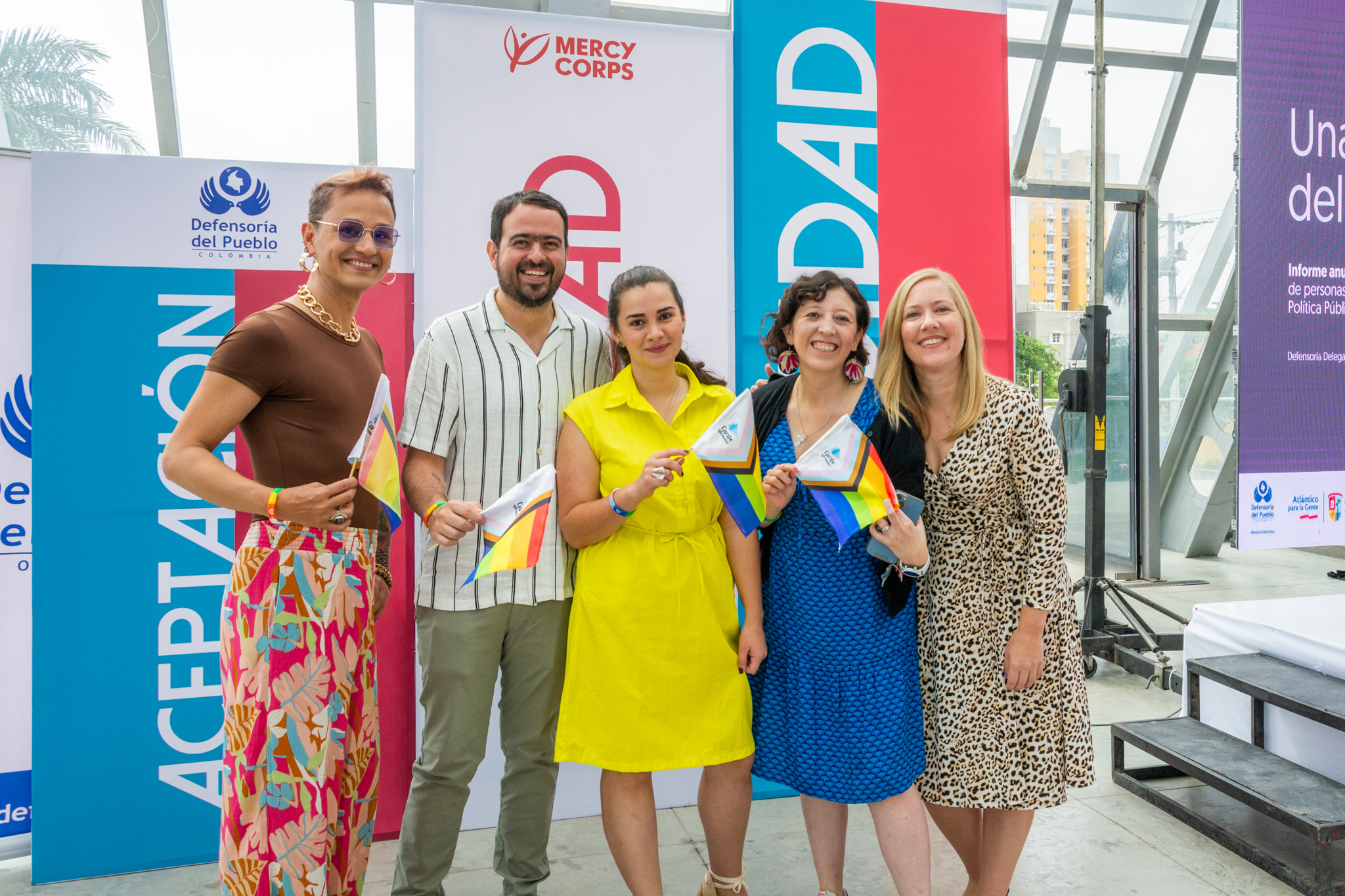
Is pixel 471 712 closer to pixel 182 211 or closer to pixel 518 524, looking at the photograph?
pixel 518 524

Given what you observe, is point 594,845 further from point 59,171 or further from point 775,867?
point 59,171

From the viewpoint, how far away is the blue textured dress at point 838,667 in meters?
2.04

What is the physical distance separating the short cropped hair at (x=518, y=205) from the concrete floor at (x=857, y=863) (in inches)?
80.7

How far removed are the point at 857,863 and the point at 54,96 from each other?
609 cm

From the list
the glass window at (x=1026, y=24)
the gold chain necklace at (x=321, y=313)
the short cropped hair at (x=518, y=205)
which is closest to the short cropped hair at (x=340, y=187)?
the gold chain necklace at (x=321, y=313)

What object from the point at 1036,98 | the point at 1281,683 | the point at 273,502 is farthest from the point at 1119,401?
the point at 273,502

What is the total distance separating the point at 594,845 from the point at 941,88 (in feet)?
10.5

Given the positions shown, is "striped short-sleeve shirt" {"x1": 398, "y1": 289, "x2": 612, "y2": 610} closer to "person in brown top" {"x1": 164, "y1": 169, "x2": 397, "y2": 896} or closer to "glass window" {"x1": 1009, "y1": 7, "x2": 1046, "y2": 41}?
"person in brown top" {"x1": 164, "y1": 169, "x2": 397, "y2": 896}

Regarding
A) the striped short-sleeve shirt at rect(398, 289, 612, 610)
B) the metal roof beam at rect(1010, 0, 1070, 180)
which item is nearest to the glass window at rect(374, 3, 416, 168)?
the striped short-sleeve shirt at rect(398, 289, 612, 610)

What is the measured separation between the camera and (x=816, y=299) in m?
2.11

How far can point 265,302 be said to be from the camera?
9.50 feet

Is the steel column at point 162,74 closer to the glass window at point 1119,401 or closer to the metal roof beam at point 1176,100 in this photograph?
the glass window at point 1119,401

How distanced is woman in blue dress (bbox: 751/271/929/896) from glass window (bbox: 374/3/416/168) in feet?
13.9

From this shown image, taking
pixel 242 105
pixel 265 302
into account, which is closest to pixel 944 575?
pixel 265 302
